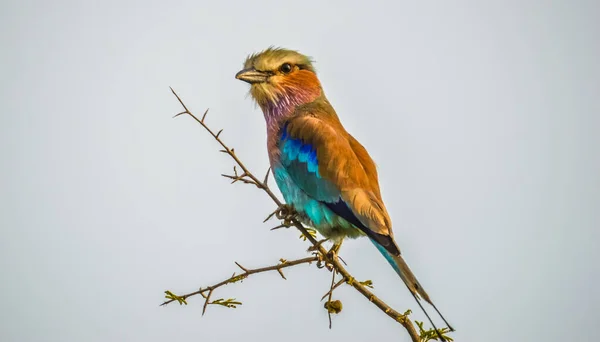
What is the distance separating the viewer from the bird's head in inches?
239

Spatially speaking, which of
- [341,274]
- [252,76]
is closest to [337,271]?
[341,274]

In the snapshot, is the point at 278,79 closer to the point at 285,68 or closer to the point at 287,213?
the point at 285,68

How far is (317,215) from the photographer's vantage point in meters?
5.25

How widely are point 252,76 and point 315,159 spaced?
3.41 ft

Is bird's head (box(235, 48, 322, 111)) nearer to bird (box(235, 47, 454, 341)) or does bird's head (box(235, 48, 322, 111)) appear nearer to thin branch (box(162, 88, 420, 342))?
bird (box(235, 47, 454, 341))

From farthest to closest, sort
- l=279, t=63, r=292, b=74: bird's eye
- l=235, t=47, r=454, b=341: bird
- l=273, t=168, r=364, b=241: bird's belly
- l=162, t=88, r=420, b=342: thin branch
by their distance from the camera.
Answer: l=279, t=63, r=292, b=74: bird's eye, l=273, t=168, r=364, b=241: bird's belly, l=235, t=47, r=454, b=341: bird, l=162, t=88, r=420, b=342: thin branch

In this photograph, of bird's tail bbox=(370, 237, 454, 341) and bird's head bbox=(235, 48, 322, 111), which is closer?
bird's tail bbox=(370, 237, 454, 341)

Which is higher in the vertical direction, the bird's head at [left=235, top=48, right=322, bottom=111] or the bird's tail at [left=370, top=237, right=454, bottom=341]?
the bird's head at [left=235, top=48, right=322, bottom=111]

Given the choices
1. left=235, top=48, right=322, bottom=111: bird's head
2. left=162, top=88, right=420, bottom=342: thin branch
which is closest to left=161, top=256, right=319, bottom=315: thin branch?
left=162, top=88, right=420, bottom=342: thin branch

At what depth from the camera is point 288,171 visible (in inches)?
217

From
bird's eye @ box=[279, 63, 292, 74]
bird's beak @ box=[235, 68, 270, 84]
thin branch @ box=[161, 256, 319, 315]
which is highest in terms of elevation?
bird's eye @ box=[279, 63, 292, 74]

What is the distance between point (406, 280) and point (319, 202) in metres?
0.96

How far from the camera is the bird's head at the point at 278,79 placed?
6.06m

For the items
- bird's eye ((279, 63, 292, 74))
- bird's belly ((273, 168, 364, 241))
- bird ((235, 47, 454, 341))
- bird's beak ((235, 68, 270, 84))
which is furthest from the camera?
bird's eye ((279, 63, 292, 74))
